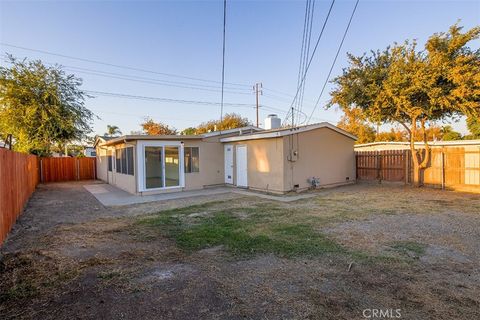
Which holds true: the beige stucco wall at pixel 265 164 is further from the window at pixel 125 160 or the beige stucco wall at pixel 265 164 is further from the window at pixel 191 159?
the window at pixel 125 160

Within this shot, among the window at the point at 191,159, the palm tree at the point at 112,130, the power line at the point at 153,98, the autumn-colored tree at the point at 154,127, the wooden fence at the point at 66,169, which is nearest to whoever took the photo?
the window at the point at 191,159

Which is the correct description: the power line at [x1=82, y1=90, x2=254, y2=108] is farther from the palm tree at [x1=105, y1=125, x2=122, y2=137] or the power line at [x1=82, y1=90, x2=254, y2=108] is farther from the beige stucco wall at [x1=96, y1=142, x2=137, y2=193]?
the palm tree at [x1=105, y1=125, x2=122, y2=137]

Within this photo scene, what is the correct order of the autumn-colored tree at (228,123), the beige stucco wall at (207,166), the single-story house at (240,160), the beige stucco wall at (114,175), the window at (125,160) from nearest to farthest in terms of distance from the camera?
the single-story house at (240,160) < the beige stucco wall at (114,175) < the window at (125,160) < the beige stucco wall at (207,166) < the autumn-colored tree at (228,123)

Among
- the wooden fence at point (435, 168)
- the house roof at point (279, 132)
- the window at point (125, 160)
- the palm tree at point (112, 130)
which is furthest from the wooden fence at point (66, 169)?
the palm tree at point (112, 130)

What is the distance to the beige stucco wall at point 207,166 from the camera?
11883 millimetres

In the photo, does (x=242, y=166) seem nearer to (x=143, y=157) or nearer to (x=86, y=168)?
(x=143, y=157)

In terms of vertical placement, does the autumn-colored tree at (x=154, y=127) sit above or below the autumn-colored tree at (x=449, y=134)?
above

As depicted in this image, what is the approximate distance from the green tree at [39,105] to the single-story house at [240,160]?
16.5 feet

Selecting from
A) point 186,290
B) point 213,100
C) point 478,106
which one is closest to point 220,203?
point 186,290

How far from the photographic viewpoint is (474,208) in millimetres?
7219

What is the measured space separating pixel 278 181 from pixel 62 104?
46.4 ft

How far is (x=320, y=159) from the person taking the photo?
11789 mm

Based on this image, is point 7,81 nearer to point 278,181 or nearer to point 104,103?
point 104,103

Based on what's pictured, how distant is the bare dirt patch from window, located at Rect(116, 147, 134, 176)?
4.34 metres
